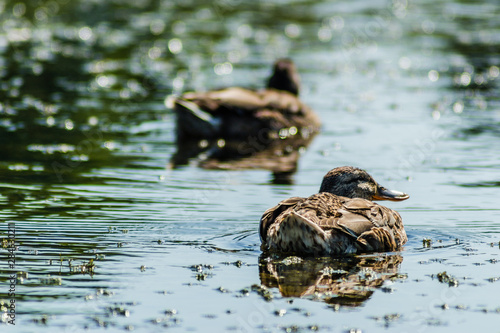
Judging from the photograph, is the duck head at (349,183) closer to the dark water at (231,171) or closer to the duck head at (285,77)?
the dark water at (231,171)

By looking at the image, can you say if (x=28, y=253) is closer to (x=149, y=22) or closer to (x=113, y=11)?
(x=149, y=22)

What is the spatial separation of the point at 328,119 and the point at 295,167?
4.17 metres

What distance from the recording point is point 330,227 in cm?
920

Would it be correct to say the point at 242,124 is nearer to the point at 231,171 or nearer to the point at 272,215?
the point at 231,171

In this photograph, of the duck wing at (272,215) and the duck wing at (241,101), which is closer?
the duck wing at (272,215)

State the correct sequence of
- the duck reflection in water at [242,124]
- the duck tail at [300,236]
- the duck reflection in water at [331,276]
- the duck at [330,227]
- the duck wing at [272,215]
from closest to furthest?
the duck reflection in water at [331,276] → the duck tail at [300,236] → the duck at [330,227] → the duck wing at [272,215] → the duck reflection in water at [242,124]

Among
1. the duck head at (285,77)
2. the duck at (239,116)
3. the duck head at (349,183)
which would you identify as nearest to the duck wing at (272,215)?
Result: the duck head at (349,183)

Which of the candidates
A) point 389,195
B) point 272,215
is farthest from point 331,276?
point 389,195

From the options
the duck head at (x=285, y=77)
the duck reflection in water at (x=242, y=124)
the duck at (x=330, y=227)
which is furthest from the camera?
the duck head at (x=285, y=77)

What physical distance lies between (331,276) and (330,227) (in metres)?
0.70

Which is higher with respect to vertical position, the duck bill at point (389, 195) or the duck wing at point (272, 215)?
the duck bill at point (389, 195)

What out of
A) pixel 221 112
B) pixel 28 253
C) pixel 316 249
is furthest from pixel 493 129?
pixel 28 253

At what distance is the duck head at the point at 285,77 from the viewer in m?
18.9

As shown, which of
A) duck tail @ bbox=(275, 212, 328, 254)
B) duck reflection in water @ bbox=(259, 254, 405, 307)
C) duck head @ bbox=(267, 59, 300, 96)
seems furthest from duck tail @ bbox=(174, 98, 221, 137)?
duck tail @ bbox=(275, 212, 328, 254)
